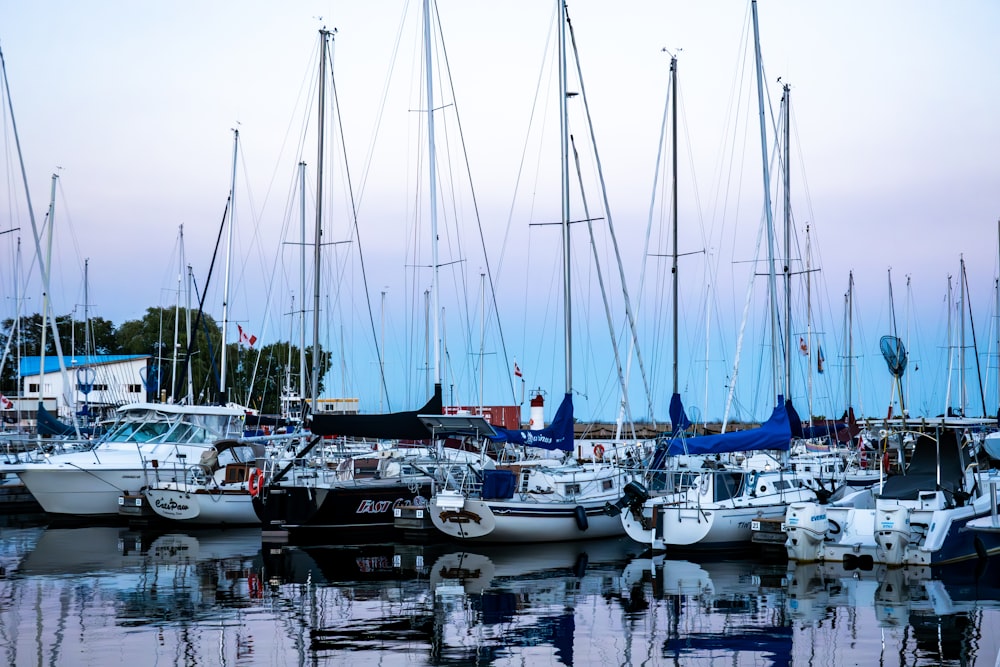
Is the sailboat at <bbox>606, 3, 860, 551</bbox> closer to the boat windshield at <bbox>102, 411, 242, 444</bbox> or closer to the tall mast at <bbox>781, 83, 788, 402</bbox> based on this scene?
the tall mast at <bbox>781, 83, 788, 402</bbox>

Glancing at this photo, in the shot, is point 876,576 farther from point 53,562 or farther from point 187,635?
point 53,562

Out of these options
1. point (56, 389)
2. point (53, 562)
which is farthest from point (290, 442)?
point (56, 389)

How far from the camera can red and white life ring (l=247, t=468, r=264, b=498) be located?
28.9m

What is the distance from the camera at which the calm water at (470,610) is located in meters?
14.1

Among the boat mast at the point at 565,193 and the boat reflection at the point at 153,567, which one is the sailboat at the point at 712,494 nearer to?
the boat mast at the point at 565,193

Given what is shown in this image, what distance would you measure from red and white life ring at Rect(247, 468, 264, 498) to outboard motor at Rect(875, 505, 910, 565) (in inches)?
598

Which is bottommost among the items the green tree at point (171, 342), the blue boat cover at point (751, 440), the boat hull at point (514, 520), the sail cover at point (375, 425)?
the boat hull at point (514, 520)

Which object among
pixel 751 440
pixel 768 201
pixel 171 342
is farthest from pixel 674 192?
pixel 171 342

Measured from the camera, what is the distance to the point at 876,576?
2116 cm

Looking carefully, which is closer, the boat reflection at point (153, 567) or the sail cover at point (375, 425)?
the boat reflection at point (153, 567)

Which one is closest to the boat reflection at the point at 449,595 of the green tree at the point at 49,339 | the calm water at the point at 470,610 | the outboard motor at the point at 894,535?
the calm water at the point at 470,610

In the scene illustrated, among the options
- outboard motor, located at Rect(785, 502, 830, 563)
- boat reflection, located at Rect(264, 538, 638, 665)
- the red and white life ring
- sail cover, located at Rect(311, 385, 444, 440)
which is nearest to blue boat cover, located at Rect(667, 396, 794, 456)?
boat reflection, located at Rect(264, 538, 638, 665)

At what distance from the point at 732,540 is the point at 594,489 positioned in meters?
5.28

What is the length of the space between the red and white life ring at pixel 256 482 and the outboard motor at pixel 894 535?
1520 cm
